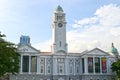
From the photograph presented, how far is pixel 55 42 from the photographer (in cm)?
8881

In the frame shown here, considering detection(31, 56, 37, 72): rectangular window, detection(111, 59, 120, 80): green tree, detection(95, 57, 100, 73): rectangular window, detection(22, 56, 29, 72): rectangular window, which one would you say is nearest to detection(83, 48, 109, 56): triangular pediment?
detection(95, 57, 100, 73): rectangular window

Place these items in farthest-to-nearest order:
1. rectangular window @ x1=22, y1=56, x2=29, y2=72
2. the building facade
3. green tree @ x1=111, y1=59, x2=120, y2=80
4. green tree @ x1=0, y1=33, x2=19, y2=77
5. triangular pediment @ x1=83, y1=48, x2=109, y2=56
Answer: triangular pediment @ x1=83, y1=48, x2=109, y2=56 < the building facade < rectangular window @ x1=22, y1=56, x2=29, y2=72 < green tree @ x1=111, y1=59, x2=120, y2=80 < green tree @ x1=0, y1=33, x2=19, y2=77

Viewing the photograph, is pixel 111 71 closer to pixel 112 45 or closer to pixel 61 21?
pixel 112 45

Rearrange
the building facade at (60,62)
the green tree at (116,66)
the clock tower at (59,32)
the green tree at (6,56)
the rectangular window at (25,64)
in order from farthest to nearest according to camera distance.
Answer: the clock tower at (59,32) < the building facade at (60,62) < the rectangular window at (25,64) < the green tree at (116,66) < the green tree at (6,56)

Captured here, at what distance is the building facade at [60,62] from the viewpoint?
85250mm

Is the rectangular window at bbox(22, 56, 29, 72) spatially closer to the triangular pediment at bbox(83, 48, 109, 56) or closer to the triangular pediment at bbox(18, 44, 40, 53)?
the triangular pediment at bbox(18, 44, 40, 53)

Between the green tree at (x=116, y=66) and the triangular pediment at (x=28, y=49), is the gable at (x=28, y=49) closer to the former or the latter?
the triangular pediment at (x=28, y=49)

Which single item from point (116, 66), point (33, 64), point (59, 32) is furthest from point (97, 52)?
point (33, 64)

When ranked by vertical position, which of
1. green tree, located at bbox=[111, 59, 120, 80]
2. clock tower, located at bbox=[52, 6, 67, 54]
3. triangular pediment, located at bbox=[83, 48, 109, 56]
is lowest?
green tree, located at bbox=[111, 59, 120, 80]

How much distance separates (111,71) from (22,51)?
89.6ft

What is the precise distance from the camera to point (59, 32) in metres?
89.5

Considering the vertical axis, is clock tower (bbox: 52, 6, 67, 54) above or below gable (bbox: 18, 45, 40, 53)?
above

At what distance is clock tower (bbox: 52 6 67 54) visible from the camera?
8825 centimetres

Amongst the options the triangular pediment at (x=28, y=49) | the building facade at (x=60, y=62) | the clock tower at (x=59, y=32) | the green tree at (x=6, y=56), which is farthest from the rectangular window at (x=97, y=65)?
the green tree at (x=6, y=56)
